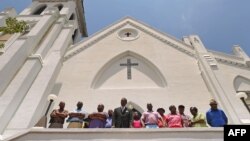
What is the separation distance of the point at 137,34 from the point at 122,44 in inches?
65.2

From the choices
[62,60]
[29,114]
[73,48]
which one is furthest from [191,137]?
[73,48]

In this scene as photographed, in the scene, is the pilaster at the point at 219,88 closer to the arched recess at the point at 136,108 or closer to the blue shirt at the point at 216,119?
the blue shirt at the point at 216,119

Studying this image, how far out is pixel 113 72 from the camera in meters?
15.0

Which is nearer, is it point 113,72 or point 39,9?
point 113,72

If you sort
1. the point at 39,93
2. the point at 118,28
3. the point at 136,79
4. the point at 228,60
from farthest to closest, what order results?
the point at 118,28
the point at 228,60
the point at 136,79
the point at 39,93

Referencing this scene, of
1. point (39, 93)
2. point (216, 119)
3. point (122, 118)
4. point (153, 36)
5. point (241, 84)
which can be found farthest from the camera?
point (153, 36)

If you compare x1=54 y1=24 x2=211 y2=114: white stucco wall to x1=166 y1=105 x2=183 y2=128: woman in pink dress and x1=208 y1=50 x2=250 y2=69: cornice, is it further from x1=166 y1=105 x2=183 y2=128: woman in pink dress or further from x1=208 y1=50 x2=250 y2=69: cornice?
x1=166 y1=105 x2=183 y2=128: woman in pink dress

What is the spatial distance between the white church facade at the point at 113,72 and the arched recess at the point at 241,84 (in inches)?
2.0

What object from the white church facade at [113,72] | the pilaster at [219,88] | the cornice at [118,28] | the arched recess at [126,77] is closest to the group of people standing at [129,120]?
the white church facade at [113,72]

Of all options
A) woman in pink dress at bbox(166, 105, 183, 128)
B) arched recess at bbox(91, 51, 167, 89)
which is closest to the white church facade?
arched recess at bbox(91, 51, 167, 89)

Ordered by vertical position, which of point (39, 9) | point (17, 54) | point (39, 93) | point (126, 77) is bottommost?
point (39, 93)

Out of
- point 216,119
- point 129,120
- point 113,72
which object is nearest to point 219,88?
point 216,119
